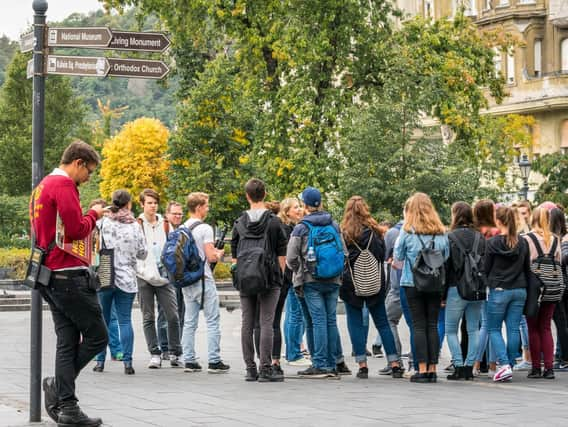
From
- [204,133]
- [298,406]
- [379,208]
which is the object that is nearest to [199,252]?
[298,406]

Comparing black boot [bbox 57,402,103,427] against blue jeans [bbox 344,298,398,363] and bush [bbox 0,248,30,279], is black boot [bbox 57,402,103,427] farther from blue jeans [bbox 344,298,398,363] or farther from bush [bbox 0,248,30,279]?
bush [bbox 0,248,30,279]

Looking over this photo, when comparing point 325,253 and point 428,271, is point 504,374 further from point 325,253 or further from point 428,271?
point 325,253

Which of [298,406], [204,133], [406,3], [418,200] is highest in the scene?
[406,3]

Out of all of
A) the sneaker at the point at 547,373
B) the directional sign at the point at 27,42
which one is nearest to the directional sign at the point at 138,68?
the directional sign at the point at 27,42

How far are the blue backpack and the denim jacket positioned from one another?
85.4 inches

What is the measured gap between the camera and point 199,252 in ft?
41.9

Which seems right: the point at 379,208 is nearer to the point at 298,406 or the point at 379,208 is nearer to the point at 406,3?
the point at 298,406

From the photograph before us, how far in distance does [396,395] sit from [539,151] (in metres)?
44.6

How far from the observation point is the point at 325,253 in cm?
1205

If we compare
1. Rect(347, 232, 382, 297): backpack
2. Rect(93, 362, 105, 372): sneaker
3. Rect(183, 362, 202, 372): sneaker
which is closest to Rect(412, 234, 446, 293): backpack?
Rect(347, 232, 382, 297): backpack

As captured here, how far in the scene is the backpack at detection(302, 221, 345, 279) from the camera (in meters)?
12.0

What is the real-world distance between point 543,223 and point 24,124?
156 feet

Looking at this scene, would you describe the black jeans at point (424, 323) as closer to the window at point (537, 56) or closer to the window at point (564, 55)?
the window at point (564, 55)

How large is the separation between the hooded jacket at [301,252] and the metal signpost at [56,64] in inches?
114
